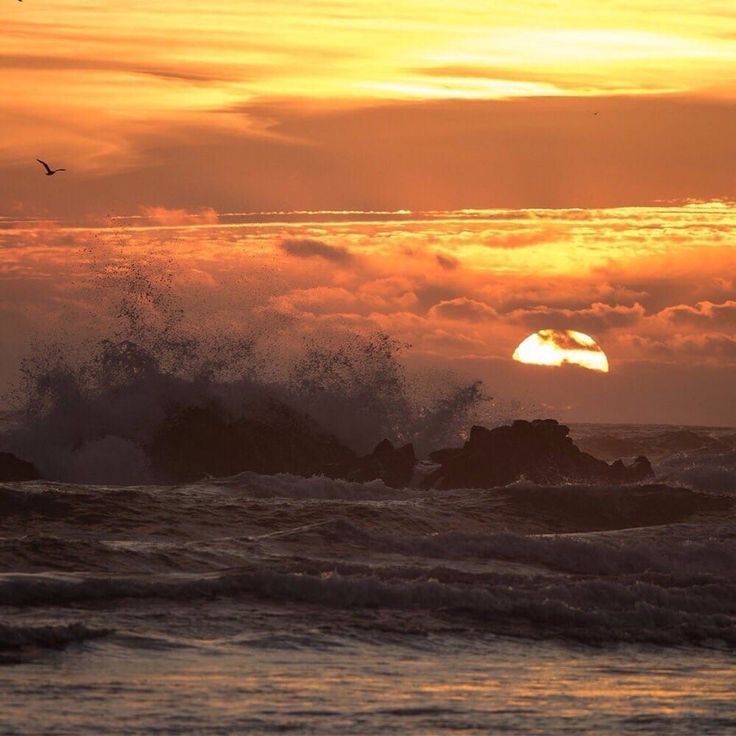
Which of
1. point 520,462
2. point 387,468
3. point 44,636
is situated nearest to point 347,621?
point 44,636

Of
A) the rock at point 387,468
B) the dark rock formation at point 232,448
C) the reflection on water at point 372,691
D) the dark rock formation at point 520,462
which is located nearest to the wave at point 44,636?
the reflection on water at point 372,691

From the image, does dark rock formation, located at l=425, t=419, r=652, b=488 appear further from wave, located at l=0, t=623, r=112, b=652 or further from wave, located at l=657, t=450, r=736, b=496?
wave, located at l=0, t=623, r=112, b=652

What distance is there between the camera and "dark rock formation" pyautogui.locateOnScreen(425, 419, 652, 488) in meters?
34.5

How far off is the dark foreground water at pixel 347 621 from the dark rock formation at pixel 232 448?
1086 cm

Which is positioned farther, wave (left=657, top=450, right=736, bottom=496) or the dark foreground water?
wave (left=657, top=450, right=736, bottom=496)

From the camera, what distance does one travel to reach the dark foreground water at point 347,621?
12.5m

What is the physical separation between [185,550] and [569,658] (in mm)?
7844

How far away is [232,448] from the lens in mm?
39812

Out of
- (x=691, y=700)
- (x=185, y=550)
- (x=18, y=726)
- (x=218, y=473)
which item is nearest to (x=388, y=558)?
(x=185, y=550)

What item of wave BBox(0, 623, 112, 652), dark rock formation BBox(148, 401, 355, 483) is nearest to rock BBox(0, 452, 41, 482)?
dark rock formation BBox(148, 401, 355, 483)

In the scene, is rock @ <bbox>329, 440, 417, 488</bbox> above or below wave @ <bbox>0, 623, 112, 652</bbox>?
above

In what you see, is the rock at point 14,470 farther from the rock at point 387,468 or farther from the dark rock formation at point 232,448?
the rock at point 387,468

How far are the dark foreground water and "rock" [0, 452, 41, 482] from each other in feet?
23.0

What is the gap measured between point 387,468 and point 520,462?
11.0 feet
